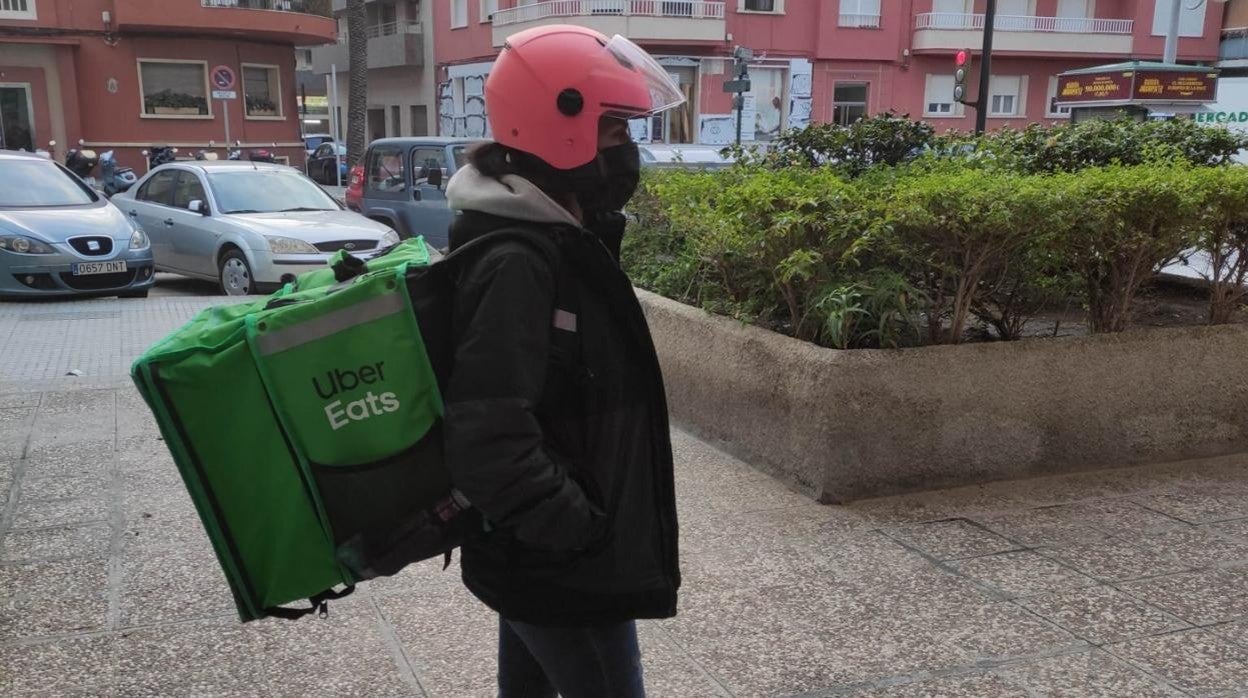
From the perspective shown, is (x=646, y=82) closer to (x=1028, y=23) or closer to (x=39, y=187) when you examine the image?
(x=39, y=187)

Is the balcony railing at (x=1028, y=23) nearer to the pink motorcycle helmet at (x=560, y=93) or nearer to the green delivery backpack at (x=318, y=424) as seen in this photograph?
the pink motorcycle helmet at (x=560, y=93)

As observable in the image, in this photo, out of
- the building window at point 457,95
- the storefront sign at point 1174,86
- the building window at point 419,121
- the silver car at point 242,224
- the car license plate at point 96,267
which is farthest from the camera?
the building window at point 419,121

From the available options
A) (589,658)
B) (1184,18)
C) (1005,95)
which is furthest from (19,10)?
(1184,18)

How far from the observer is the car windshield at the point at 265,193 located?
459 inches

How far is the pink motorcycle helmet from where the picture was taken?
204cm

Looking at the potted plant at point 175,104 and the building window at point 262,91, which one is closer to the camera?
the potted plant at point 175,104

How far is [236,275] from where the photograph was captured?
11.0m

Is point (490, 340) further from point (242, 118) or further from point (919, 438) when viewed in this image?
point (242, 118)

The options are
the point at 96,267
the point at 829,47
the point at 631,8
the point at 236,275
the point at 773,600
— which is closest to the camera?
the point at 773,600

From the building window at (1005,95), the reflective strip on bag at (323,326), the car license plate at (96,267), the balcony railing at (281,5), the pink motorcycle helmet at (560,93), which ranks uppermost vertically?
the balcony railing at (281,5)

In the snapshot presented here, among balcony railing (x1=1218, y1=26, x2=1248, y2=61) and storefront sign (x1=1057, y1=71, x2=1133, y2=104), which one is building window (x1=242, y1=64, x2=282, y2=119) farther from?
balcony railing (x1=1218, y1=26, x2=1248, y2=61)

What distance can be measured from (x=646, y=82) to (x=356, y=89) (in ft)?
95.2

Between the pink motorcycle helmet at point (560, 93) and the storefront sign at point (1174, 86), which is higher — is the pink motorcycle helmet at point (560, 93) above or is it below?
below

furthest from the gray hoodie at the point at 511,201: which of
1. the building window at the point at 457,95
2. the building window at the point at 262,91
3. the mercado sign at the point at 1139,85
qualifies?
the building window at the point at 457,95
